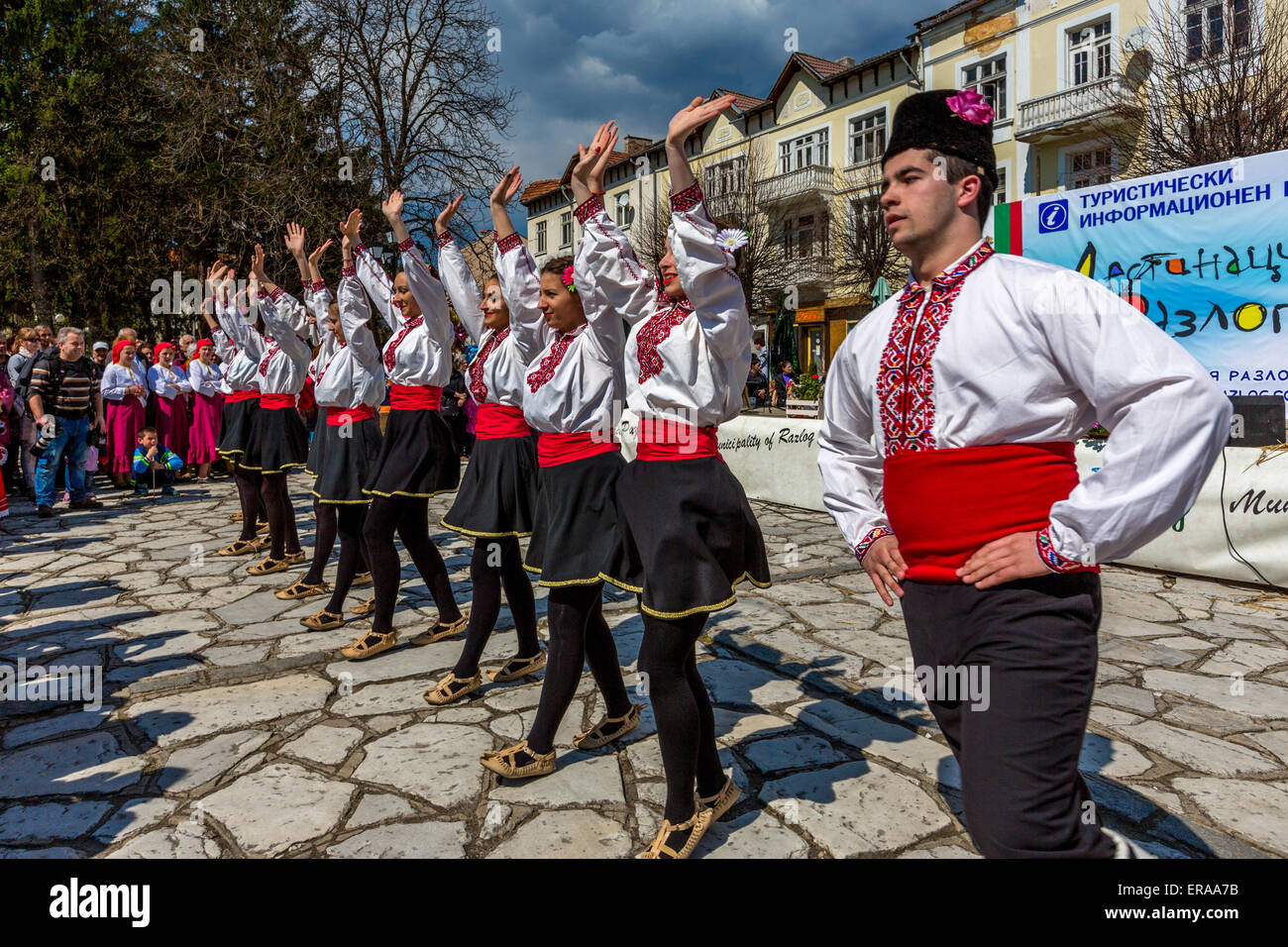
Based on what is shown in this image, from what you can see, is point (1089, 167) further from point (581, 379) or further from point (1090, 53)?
point (581, 379)

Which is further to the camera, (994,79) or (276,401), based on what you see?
(994,79)

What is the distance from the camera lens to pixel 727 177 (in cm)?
3266

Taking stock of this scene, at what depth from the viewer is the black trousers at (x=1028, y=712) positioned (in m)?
1.62

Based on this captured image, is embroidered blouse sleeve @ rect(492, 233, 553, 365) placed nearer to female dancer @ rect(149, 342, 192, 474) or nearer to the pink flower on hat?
the pink flower on hat

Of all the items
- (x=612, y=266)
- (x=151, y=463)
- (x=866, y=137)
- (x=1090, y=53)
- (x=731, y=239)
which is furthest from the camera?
(x=866, y=137)

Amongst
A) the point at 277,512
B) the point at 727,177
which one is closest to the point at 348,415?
the point at 277,512

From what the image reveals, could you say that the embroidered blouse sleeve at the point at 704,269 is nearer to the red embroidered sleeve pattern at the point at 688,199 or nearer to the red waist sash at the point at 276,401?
the red embroidered sleeve pattern at the point at 688,199

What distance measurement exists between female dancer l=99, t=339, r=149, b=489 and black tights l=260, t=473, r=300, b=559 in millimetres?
6461

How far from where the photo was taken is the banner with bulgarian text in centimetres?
707

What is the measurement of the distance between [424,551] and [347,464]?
96cm

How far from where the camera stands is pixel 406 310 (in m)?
4.94

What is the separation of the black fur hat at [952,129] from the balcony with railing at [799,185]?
101 ft

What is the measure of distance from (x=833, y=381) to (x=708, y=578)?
782 mm

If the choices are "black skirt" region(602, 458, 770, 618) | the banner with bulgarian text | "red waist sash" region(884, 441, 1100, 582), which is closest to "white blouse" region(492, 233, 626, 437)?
"black skirt" region(602, 458, 770, 618)
